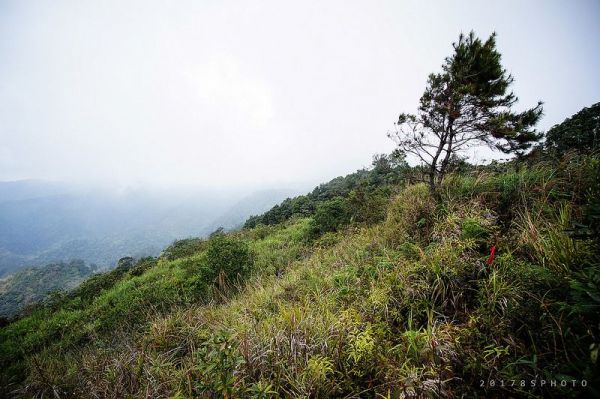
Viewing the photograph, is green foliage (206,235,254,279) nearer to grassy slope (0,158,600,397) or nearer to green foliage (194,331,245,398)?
grassy slope (0,158,600,397)

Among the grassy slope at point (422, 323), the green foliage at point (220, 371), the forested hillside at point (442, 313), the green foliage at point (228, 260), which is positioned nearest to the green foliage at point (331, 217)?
the green foliage at point (228, 260)

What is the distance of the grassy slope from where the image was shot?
205cm

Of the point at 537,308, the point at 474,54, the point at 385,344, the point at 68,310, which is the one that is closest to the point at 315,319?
the point at 385,344

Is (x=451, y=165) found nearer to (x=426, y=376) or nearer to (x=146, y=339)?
(x=426, y=376)

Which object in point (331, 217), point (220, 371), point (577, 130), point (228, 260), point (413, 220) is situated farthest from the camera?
point (577, 130)

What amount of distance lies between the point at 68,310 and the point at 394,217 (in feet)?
45.9

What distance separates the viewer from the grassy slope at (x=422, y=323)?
2.05 m

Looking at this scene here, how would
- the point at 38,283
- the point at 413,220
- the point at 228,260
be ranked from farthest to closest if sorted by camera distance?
the point at 38,283, the point at 228,260, the point at 413,220

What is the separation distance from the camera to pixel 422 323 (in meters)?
2.98

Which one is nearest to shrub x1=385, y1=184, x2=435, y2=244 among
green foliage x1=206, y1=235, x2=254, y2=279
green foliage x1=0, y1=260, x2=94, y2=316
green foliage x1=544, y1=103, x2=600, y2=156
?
green foliage x1=206, y1=235, x2=254, y2=279

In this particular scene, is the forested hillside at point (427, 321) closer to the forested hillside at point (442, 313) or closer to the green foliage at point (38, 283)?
the forested hillside at point (442, 313)

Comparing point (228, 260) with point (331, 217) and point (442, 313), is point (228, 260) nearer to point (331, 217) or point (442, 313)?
point (331, 217)

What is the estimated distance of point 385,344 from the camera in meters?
2.62

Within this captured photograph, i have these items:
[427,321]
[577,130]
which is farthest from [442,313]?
[577,130]
